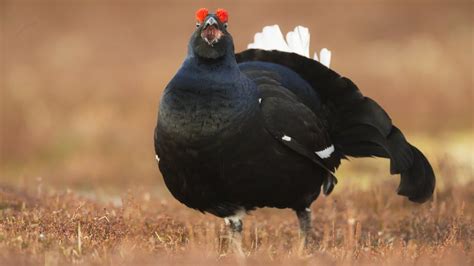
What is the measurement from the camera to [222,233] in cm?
791

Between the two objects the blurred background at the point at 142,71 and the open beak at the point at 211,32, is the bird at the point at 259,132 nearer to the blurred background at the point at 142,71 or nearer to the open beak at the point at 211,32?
the open beak at the point at 211,32

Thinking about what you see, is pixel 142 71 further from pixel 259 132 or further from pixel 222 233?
pixel 259 132

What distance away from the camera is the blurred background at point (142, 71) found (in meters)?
15.4

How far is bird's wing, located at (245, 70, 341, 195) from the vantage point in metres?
7.14

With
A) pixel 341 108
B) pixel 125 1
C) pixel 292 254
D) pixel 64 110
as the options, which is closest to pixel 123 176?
pixel 64 110

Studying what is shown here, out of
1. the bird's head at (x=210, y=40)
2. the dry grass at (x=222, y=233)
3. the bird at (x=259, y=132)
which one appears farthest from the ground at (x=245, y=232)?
the bird's head at (x=210, y=40)

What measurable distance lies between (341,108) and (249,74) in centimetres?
93

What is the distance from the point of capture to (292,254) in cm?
599

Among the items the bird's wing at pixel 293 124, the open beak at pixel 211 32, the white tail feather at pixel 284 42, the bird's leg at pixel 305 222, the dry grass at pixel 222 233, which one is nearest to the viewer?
the dry grass at pixel 222 233

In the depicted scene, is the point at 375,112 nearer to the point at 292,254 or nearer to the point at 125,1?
the point at 292,254

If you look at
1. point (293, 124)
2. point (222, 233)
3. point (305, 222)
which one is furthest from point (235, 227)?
point (293, 124)

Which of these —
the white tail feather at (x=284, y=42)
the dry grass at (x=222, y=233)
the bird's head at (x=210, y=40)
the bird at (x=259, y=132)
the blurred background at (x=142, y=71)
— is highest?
the blurred background at (x=142, y=71)

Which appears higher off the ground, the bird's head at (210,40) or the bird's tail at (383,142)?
the bird's head at (210,40)

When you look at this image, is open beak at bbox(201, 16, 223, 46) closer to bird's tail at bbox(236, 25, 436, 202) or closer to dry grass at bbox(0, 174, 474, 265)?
dry grass at bbox(0, 174, 474, 265)
